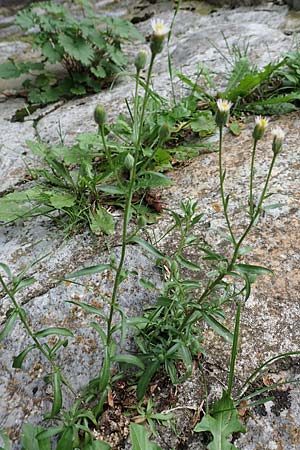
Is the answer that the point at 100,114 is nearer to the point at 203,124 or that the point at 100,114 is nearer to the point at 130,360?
the point at 130,360

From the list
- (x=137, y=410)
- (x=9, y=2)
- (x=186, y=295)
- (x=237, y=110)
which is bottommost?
(x=137, y=410)

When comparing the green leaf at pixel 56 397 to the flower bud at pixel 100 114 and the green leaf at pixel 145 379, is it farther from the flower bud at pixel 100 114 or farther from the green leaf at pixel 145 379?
the flower bud at pixel 100 114

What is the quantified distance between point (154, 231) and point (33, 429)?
85 cm

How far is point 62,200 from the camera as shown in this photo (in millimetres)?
1896

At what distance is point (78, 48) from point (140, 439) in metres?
2.49

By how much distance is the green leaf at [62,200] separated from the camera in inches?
73.5

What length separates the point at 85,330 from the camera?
1522 millimetres

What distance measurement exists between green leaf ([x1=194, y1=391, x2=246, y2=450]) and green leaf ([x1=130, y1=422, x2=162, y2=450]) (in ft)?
0.44

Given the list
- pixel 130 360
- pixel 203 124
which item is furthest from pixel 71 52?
pixel 130 360

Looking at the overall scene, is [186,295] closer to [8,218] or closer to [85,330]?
[85,330]

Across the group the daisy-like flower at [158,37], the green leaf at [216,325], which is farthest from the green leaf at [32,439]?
the daisy-like flower at [158,37]

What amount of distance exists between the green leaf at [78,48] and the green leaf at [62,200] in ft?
4.34

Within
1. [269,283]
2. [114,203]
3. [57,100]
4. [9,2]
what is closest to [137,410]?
[269,283]

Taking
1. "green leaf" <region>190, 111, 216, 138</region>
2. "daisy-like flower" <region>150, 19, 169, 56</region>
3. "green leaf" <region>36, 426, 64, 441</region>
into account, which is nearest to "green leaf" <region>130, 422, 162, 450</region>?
"green leaf" <region>36, 426, 64, 441</region>
